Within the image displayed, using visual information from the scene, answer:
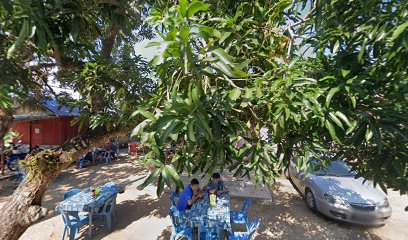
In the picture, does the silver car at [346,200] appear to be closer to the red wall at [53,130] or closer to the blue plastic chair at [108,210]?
the blue plastic chair at [108,210]

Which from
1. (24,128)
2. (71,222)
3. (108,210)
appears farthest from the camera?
(24,128)

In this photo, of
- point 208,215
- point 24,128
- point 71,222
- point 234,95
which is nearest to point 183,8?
point 234,95

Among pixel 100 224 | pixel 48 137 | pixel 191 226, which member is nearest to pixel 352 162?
pixel 191 226

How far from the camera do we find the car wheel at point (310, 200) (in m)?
6.23

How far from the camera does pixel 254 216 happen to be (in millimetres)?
6016

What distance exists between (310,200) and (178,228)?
13.9ft

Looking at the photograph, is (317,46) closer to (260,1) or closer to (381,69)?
(381,69)

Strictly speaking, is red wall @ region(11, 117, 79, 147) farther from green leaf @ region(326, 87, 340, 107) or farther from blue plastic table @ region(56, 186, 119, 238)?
green leaf @ region(326, 87, 340, 107)

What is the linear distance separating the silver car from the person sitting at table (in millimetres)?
2390

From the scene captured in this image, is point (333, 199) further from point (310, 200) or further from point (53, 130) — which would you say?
point (53, 130)

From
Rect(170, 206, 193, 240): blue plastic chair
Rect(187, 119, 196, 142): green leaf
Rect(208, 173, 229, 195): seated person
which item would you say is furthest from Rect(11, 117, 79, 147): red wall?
Rect(187, 119, 196, 142): green leaf

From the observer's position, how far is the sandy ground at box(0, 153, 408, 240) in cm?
505

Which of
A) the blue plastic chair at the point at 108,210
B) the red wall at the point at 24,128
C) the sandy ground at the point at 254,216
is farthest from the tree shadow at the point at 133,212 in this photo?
the red wall at the point at 24,128

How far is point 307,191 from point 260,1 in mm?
6006
